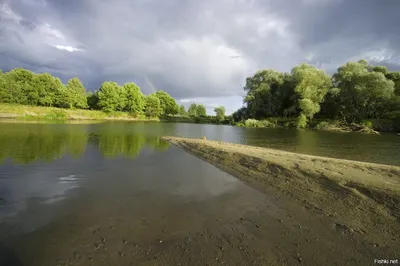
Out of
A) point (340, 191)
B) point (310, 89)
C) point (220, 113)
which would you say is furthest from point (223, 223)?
point (220, 113)

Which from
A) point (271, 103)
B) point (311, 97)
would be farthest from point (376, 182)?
point (271, 103)

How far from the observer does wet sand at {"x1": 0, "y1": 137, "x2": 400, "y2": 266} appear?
4867 mm

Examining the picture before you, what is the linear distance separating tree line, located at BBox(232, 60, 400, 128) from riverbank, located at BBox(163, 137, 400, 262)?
53.8 metres

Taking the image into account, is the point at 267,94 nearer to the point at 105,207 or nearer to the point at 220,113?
the point at 220,113

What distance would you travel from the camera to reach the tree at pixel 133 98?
99.9m

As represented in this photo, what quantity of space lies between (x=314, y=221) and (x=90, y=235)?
20.5 feet

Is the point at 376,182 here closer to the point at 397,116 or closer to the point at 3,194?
the point at 3,194

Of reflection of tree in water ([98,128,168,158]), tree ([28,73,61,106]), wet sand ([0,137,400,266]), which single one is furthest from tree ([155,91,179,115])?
wet sand ([0,137,400,266])

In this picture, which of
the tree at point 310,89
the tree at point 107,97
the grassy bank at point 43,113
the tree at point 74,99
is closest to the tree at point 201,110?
the tree at point 107,97

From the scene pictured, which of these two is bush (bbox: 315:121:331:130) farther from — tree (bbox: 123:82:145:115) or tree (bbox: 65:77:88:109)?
tree (bbox: 65:77:88:109)

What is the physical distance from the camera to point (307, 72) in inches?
2517

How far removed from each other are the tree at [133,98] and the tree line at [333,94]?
50.5m

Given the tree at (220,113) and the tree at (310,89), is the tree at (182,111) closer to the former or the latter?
the tree at (220,113)

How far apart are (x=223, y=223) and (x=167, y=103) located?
127 metres
